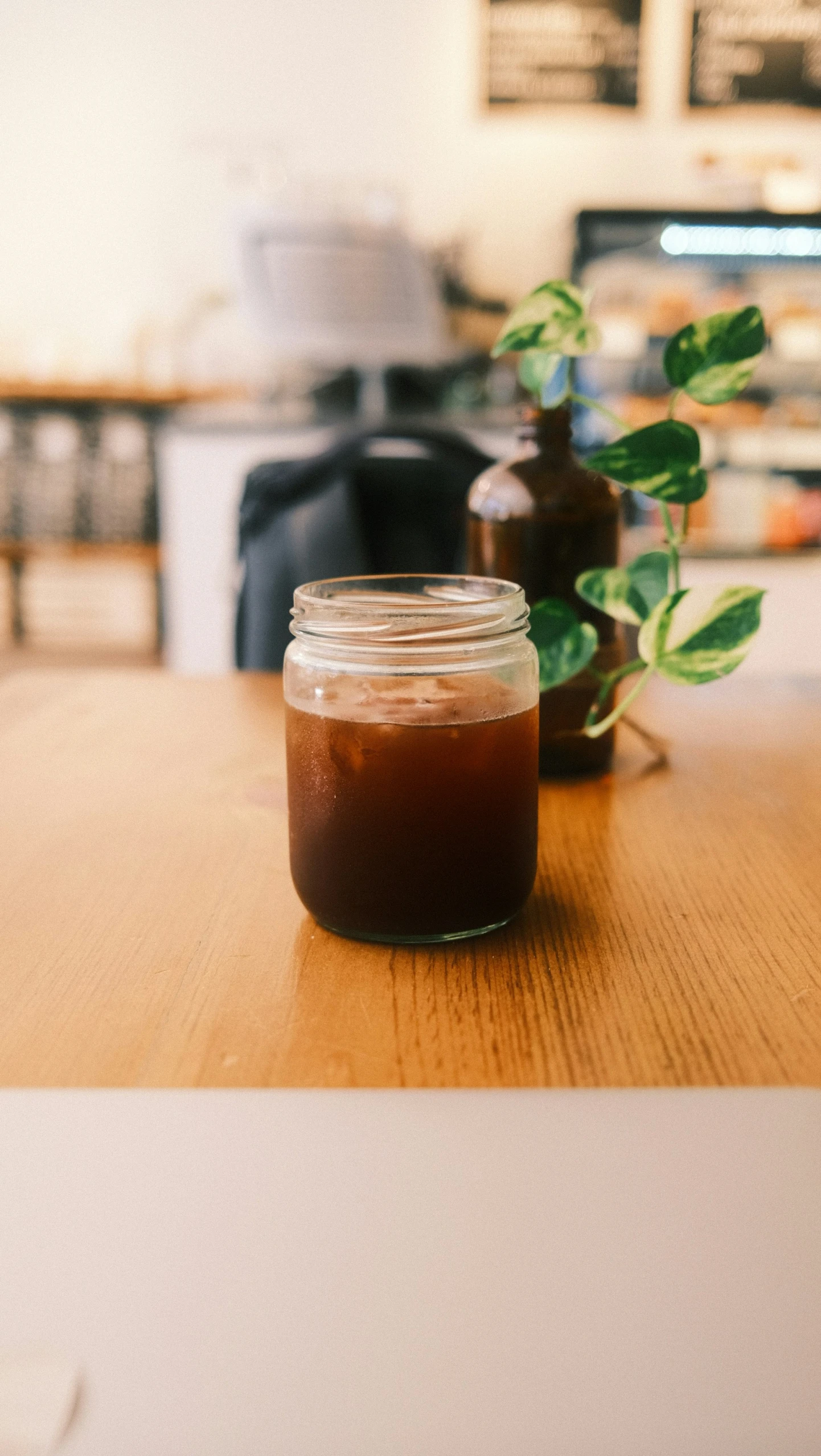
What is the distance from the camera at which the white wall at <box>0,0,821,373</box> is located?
14.8 feet

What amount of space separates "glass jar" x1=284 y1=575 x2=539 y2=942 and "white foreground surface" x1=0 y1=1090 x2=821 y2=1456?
139 millimetres

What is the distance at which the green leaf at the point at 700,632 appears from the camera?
27.5 inches

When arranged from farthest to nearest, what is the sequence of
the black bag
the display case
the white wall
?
the white wall < the display case < the black bag

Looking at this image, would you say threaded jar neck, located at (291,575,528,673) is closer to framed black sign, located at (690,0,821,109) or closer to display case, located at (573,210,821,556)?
display case, located at (573,210,821,556)

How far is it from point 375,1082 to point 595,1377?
0.61 feet

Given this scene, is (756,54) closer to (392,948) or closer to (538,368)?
(538,368)

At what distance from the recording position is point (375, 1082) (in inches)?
18.5

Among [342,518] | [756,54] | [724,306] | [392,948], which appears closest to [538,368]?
[392,948]

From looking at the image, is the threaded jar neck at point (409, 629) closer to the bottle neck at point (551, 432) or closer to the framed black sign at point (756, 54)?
the bottle neck at point (551, 432)

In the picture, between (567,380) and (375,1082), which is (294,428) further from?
(375,1082)

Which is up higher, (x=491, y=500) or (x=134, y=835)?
(x=491, y=500)

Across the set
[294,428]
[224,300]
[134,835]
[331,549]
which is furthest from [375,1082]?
[224,300]

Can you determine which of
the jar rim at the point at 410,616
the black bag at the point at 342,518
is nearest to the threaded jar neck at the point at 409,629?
the jar rim at the point at 410,616

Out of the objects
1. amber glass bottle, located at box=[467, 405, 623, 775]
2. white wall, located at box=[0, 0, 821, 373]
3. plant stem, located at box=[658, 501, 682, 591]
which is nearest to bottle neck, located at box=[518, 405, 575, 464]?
amber glass bottle, located at box=[467, 405, 623, 775]
